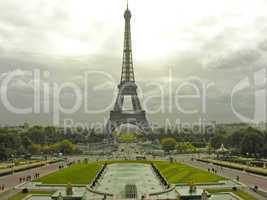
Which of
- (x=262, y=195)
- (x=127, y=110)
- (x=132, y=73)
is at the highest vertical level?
(x=132, y=73)

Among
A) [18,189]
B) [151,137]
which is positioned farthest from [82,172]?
[151,137]

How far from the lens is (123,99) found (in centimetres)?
11325

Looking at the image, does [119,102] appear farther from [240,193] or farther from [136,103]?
[240,193]

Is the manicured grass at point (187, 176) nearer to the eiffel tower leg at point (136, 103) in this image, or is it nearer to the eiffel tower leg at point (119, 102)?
the eiffel tower leg at point (119, 102)

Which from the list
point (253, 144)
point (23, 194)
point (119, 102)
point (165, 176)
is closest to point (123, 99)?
point (119, 102)

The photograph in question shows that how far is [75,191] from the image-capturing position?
28.6 m

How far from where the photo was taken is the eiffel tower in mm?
104625

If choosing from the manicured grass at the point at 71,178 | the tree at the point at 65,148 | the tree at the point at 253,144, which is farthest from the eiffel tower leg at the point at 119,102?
the manicured grass at the point at 71,178

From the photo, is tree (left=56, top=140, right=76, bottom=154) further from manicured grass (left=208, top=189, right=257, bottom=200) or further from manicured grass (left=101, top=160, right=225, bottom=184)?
manicured grass (left=208, top=189, right=257, bottom=200)

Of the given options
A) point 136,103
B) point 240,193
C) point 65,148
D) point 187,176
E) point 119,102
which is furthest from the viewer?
point 136,103

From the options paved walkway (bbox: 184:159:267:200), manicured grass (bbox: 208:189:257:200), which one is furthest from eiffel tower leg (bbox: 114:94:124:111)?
manicured grass (bbox: 208:189:257:200)

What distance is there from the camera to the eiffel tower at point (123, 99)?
105 m

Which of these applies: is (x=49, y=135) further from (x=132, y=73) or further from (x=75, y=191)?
(x=75, y=191)

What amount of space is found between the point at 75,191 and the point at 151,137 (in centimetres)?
9063
